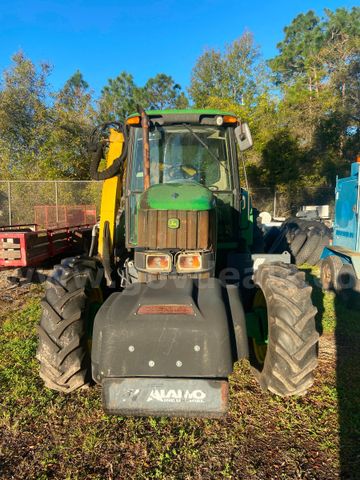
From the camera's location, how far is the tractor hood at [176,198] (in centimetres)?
321

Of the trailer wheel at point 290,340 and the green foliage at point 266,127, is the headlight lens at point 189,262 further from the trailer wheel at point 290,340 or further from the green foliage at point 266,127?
the green foliage at point 266,127

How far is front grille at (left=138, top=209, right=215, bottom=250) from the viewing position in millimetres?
3189

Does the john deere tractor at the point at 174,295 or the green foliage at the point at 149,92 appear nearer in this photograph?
the john deere tractor at the point at 174,295

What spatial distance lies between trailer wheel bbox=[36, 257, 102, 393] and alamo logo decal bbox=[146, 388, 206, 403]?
29.9 inches

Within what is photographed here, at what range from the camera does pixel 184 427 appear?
2992 mm

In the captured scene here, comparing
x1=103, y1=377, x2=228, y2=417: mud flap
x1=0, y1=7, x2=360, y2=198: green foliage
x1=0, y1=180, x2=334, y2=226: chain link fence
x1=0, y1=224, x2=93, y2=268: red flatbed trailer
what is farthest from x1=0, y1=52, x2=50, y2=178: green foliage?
x1=103, y1=377, x2=228, y2=417: mud flap

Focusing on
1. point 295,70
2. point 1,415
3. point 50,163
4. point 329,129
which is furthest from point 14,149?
point 295,70

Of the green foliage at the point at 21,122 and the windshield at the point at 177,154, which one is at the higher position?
the green foliage at the point at 21,122

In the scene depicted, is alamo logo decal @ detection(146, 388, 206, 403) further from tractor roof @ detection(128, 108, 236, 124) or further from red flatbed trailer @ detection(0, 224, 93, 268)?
red flatbed trailer @ detection(0, 224, 93, 268)

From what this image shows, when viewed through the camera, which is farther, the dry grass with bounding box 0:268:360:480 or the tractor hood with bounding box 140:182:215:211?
the tractor hood with bounding box 140:182:215:211

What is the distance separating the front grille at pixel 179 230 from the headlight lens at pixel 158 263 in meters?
0.09

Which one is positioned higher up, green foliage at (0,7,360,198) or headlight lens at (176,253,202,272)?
green foliage at (0,7,360,198)

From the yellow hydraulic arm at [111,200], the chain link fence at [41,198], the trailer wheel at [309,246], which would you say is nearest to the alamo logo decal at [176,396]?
the yellow hydraulic arm at [111,200]

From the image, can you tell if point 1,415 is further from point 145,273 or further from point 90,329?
point 145,273
